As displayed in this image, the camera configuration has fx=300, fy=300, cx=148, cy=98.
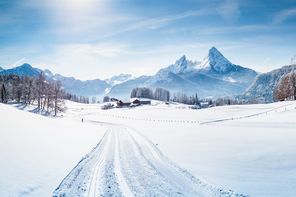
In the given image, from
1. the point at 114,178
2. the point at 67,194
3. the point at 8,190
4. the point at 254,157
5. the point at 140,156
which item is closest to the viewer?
the point at 8,190

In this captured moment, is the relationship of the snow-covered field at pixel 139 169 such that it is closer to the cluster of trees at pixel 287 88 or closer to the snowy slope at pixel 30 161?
the snowy slope at pixel 30 161

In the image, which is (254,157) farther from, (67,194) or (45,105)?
(45,105)

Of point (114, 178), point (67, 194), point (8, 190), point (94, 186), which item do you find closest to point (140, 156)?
point (114, 178)

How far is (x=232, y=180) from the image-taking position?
56.9ft

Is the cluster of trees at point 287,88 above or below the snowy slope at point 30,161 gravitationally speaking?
above

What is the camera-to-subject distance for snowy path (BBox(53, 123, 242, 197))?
14.6 m

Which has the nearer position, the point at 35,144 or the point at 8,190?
the point at 8,190

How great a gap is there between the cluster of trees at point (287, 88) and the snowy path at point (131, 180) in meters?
124

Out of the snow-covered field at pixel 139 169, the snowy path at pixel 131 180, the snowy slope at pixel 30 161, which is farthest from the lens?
the snow-covered field at pixel 139 169

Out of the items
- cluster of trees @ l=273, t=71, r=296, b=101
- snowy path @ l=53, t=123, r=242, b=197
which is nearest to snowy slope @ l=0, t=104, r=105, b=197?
snowy path @ l=53, t=123, r=242, b=197

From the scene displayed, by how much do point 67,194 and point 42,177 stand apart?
9.63 feet

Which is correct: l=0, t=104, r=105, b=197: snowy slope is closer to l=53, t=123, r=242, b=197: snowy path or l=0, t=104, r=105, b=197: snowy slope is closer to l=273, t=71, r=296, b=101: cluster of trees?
l=53, t=123, r=242, b=197: snowy path

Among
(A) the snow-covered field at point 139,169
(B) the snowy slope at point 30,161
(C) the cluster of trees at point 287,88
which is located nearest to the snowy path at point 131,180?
(A) the snow-covered field at point 139,169

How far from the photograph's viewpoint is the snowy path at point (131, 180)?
1464cm
